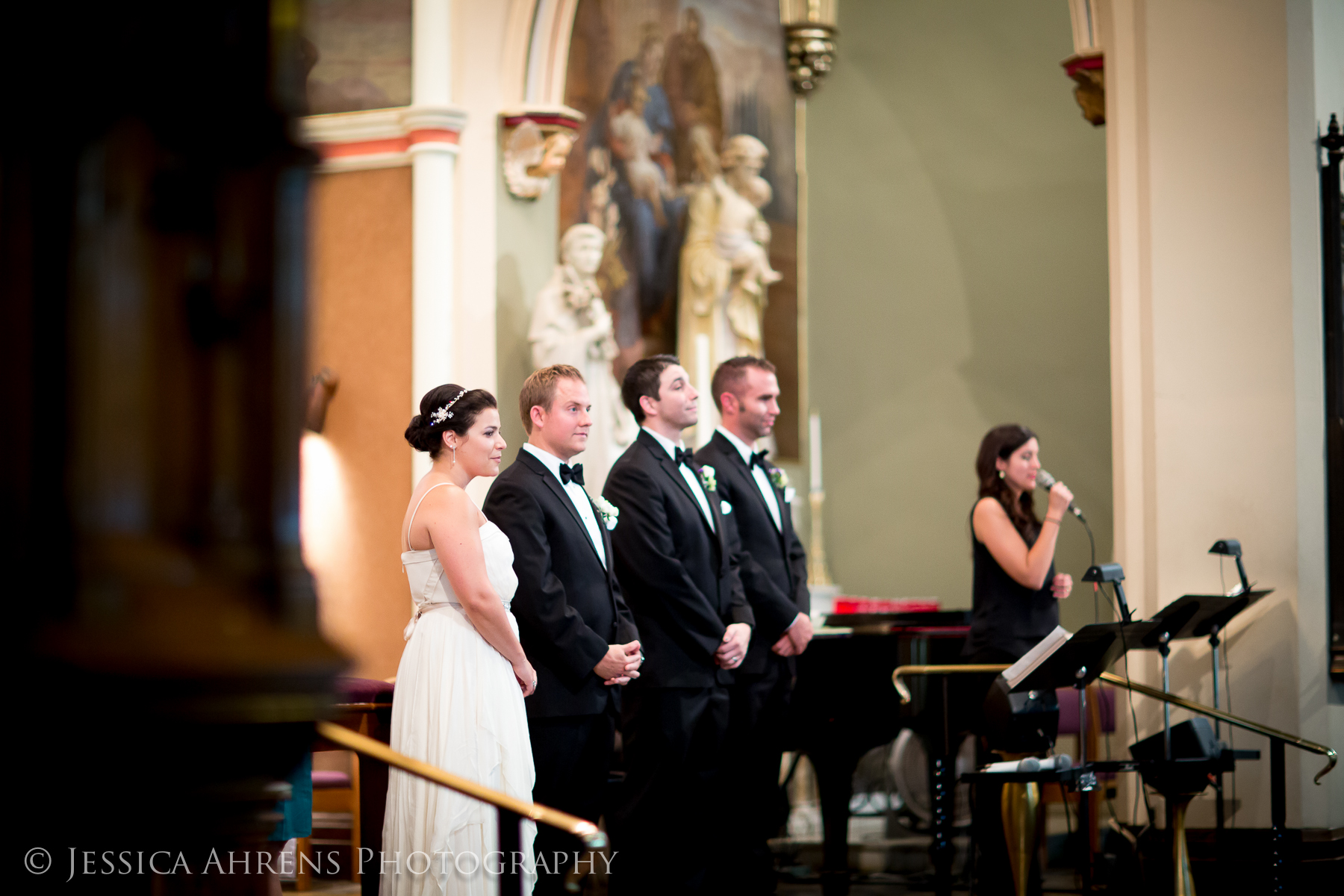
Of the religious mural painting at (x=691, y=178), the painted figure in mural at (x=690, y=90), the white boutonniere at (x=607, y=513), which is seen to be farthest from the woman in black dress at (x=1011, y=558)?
the painted figure in mural at (x=690, y=90)

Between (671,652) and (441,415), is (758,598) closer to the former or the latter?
(671,652)

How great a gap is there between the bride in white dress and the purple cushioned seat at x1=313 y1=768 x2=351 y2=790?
1962 mm

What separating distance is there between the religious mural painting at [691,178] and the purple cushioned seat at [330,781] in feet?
9.81

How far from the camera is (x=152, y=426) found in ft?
4.14

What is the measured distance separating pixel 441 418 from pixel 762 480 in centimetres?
202

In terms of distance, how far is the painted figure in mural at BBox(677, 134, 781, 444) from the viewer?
28.1 ft

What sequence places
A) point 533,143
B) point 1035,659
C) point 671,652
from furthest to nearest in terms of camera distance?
1. point 533,143
2. point 671,652
3. point 1035,659

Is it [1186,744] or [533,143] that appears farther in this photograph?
[533,143]

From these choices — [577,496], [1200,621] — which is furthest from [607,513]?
[1200,621]

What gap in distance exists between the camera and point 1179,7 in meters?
6.29

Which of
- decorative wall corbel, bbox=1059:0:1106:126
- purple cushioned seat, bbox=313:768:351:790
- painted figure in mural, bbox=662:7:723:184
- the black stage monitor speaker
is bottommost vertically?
purple cushioned seat, bbox=313:768:351:790

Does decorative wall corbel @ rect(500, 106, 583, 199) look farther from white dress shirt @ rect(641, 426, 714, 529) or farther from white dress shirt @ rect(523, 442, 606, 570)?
white dress shirt @ rect(523, 442, 606, 570)

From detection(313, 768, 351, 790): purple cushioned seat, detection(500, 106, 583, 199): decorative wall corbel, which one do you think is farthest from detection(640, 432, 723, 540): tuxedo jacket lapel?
detection(500, 106, 583, 199): decorative wall corbel

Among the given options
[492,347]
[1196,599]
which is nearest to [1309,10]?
[1196,599]
